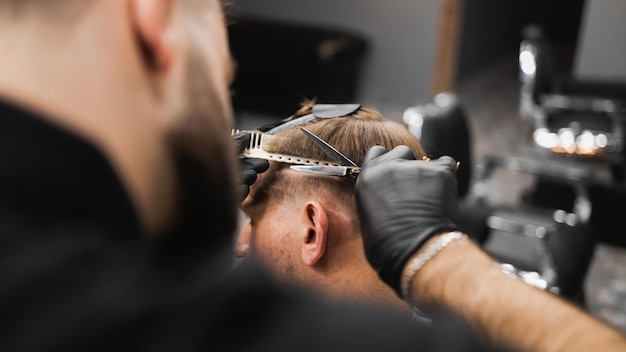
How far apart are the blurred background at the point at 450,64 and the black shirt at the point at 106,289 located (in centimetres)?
194

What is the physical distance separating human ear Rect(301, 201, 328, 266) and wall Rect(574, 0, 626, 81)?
353 centimetres

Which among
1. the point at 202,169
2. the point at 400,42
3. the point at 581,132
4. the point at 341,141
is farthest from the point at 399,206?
the point at 400,42

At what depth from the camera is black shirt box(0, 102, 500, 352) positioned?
0.98 ft

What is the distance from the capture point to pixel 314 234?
0.73 meters

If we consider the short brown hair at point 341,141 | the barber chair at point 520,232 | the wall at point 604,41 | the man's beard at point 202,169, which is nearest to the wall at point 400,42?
the wall at point 604,41

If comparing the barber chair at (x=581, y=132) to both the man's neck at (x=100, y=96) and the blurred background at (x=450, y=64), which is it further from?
the man's neck at (x=100, y=96)

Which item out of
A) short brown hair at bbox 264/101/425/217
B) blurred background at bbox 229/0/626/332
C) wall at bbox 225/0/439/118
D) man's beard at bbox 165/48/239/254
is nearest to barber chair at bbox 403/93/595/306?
blurred background at bbox 229/0/626/332

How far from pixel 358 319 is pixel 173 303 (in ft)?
0.36

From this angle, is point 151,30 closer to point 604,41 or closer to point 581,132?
point 581,132

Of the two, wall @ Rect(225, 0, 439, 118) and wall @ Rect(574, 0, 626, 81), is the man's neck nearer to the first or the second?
wall @ Rect(574, 0, 626, 81)

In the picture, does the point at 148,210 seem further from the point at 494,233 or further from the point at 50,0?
the point at 494,233

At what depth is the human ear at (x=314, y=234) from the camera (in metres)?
0.73

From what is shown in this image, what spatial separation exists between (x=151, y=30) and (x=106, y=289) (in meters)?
0.16

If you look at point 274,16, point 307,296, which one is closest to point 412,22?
point 274,16
